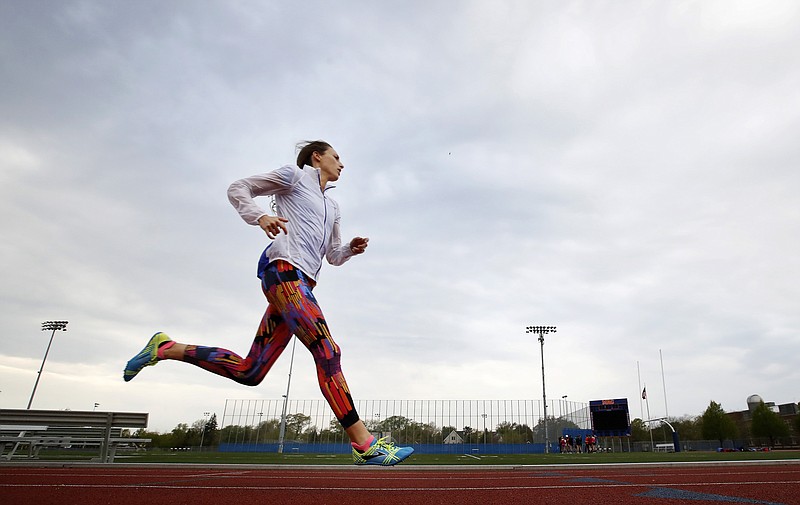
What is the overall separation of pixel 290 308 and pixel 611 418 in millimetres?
36254

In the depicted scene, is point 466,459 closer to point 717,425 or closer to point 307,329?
point 307,329

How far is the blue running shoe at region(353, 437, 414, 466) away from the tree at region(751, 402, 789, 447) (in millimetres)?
66932

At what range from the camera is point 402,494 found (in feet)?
12.0

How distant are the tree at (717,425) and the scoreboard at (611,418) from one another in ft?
109

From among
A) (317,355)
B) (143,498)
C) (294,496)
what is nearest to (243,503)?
(294,496)

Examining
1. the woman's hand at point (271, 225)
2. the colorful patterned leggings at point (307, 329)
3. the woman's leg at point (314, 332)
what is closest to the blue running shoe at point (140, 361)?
the colorful patterned leggings at point (307, 329)

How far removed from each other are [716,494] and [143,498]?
4028mm

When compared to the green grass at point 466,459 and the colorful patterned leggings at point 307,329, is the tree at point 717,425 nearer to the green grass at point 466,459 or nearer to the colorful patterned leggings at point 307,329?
the green grass at point 466,459

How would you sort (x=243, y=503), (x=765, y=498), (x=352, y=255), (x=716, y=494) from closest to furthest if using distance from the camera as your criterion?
(x=243, y=503) < (x=765, y=498) < (x=716, y=494) < (x=352, y=255)

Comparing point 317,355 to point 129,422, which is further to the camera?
point 129,422

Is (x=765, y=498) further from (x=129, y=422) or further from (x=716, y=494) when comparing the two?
(x=129, y=422)

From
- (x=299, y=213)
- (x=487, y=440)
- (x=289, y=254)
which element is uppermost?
(x=299, y=213)

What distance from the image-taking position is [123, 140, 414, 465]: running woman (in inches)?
142

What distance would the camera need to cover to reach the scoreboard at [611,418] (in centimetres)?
3381
